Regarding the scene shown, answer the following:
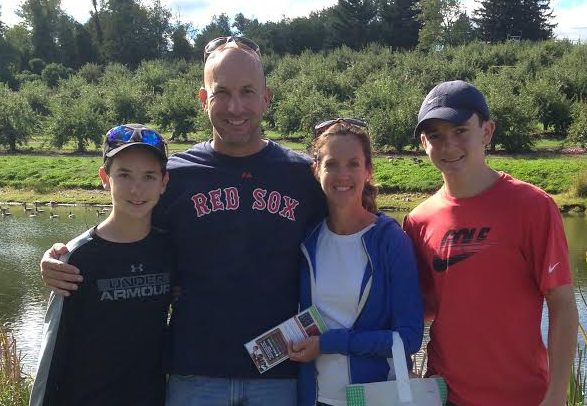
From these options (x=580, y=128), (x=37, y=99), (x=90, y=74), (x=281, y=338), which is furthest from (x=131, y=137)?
(x=90, y=74)

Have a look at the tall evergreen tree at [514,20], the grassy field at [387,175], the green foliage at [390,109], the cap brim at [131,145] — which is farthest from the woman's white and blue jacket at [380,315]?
the tall evergreen tree at [514,20]

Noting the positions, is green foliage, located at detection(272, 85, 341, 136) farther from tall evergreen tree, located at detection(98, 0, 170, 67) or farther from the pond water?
tall evergreen tree, located at detection(98, 0, 170, 67)

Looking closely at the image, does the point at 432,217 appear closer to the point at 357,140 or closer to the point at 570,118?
the point at 357,140

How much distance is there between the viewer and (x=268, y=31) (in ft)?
216

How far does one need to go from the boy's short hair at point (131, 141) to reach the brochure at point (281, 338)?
0.99 m

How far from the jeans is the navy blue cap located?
1.44 meters

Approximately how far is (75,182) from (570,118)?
22.5 m

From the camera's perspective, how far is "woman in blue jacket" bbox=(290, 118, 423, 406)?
3.21 m

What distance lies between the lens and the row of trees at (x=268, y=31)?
6272 cm

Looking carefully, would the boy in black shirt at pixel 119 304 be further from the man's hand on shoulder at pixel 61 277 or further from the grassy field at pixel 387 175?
the grassy field at pixel 387 175

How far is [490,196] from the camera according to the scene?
10.6 ft

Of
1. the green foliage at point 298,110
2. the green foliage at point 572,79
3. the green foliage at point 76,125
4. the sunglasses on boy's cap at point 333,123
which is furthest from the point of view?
the green foliage at point 76,125

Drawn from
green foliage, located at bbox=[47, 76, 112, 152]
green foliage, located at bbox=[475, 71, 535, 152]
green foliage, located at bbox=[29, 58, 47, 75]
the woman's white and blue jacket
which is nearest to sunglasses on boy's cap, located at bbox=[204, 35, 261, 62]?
the woman's white and blue jacket

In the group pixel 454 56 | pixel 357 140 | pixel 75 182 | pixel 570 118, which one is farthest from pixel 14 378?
pixel 454 56
